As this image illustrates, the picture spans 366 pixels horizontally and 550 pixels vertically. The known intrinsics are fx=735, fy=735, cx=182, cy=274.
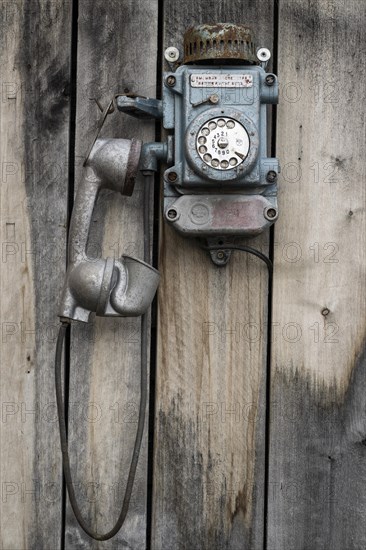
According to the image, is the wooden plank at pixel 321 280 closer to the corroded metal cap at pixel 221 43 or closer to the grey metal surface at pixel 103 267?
the corroded metal cap at pixel 221 43

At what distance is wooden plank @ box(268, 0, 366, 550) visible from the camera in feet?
3.89

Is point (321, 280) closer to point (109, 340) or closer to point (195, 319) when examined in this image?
point (195, 319)

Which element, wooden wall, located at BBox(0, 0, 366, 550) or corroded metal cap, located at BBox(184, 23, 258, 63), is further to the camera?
wooden wall, located at BBox(0, 0, 366, 550)

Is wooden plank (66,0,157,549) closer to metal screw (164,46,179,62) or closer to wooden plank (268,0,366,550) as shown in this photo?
metal screw (164,46,179,62)

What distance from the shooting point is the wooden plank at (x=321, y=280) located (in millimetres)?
1185

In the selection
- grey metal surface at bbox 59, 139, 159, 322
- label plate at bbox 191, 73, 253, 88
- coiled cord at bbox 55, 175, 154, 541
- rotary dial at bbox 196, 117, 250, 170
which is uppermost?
label plate at bbox 191, 73, 253, 88

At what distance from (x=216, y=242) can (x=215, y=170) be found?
0.13m

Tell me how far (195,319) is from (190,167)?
250 mm

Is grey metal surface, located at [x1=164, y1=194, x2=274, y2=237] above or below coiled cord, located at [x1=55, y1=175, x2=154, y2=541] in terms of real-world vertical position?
above

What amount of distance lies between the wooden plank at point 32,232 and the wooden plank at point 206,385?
174 millimetres

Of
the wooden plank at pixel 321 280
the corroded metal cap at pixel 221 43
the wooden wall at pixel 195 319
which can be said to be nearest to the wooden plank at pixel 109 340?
the wooden wall at pixel 195 319

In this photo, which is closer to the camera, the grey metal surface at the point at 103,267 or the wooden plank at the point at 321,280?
the grey metal surface at the point at 103,267

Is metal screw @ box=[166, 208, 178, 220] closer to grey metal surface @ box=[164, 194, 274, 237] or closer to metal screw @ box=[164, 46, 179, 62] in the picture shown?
grey metal surface @ box=[164, 194, 274, 237]

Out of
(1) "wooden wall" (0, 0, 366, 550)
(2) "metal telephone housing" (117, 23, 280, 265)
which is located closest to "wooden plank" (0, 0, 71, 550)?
(1) "wooden wall" (0, 0, 366, 550)
